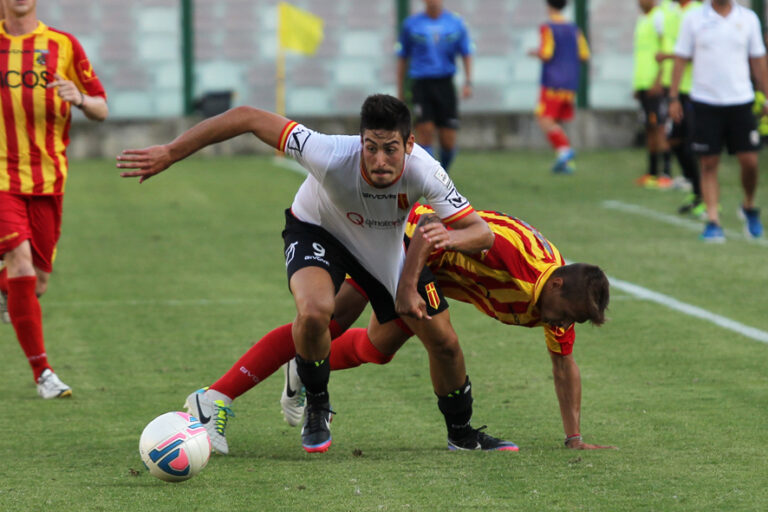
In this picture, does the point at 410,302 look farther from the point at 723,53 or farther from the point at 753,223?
the point at 753,223

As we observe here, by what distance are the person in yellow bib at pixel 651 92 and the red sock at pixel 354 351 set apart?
10361mm

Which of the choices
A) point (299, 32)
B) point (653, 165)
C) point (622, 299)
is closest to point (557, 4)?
point (653, 165)

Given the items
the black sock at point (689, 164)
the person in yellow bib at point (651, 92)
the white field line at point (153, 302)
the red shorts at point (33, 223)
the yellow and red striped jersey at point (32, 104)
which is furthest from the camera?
the person in yellow bib at point (651, 92)

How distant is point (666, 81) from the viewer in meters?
15.7

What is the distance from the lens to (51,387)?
6492 mm

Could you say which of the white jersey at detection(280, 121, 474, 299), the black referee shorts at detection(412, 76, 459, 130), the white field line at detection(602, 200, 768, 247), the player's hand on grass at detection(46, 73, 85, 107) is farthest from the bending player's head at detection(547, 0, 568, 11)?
the white jersey at detection(280, 121, 474, 299)

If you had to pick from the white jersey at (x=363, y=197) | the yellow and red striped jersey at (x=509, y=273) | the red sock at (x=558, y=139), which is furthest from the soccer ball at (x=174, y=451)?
the red sock at (x=558, y=139)

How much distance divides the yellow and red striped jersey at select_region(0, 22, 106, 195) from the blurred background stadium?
46.0 feet

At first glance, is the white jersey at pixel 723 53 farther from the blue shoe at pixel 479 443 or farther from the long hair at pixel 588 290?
the blue shoe at pixel 479 443

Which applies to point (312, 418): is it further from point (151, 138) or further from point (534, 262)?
point (151, 138)

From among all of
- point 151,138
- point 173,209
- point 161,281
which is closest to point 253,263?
point 161,281

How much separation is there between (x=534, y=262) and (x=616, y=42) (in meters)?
17.0

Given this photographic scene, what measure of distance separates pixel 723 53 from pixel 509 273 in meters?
6.72

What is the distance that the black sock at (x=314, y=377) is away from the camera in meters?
5.32
